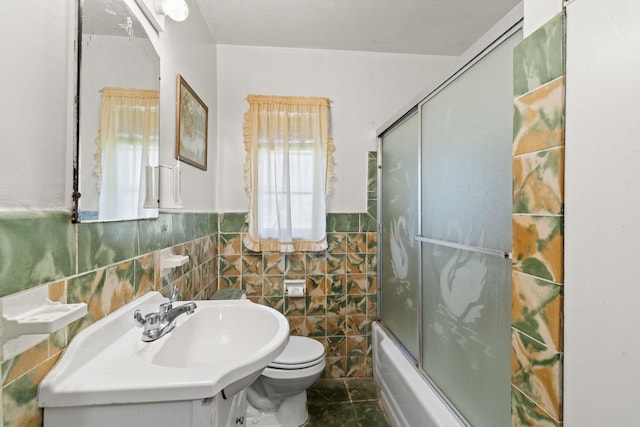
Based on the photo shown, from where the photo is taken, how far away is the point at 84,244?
75 centimetres

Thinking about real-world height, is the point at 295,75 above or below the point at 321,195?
above

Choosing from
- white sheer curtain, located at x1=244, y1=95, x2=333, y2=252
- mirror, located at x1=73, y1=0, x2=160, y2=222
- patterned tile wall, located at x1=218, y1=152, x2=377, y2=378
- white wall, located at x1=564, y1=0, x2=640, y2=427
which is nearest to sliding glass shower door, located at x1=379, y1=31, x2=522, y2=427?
white wall, located at x1=564, y1=0, x2=640, y2=427

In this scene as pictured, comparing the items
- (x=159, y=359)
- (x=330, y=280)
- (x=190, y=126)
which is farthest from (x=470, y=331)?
(x=190, y=126)

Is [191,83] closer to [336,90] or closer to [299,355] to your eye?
[336,90]

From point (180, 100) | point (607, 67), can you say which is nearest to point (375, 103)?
point (180, 100)

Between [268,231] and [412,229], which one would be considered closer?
[412,229]

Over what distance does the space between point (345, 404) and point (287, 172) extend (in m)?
1.57

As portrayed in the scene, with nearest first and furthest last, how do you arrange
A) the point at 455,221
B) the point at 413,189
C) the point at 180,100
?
the point at 455,221
the point at 180,100
the point at 413,189

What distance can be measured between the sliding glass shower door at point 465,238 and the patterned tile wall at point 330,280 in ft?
1.63

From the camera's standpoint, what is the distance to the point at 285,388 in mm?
1567

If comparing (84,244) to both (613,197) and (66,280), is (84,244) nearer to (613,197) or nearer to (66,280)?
(66,280)

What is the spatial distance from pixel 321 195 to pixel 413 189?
68 cm

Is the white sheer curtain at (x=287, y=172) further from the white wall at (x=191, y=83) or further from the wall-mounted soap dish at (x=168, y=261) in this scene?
the wall-mounted soap dish at (x=168, y=261)

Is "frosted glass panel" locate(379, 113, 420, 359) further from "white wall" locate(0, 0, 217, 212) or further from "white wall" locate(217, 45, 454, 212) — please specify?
"white wall" locate(0, 0, 217, 212)
